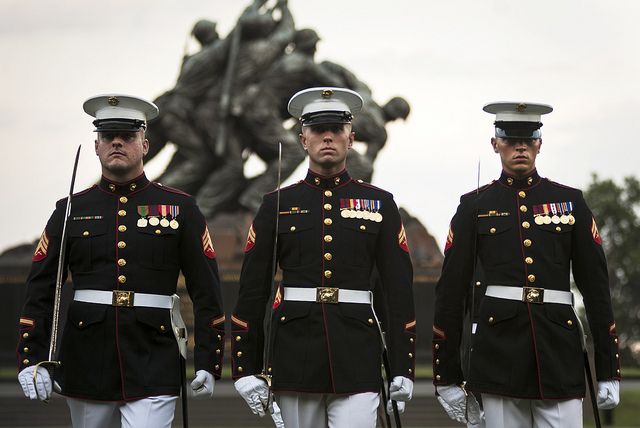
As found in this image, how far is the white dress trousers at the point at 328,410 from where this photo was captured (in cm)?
770

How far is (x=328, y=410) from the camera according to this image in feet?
25.9

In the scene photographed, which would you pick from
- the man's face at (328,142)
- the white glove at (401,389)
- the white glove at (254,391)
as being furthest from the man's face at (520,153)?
the white glove at (254,391)

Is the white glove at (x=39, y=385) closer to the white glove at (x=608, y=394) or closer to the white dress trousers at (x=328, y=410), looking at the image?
the white dress trousers at (x=328, y=410)

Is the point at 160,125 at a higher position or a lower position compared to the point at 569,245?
higher

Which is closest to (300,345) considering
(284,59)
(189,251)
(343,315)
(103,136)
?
(343,315)

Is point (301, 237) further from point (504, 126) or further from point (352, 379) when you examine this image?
point (504, 126)

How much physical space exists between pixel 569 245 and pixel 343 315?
4.94 ft

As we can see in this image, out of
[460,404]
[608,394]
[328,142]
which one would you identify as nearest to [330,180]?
[328,142]

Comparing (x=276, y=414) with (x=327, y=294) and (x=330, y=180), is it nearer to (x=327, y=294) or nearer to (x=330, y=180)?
(x=327, y=294)

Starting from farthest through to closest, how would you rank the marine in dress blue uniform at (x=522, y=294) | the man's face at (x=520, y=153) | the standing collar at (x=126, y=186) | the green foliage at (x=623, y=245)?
the green foliage at (x=623, y=245)
the man's face at (x=520, y=153)
the standing collar at (x=126, y=186)
the marine in dress blue uniform at (x=522, y=294)

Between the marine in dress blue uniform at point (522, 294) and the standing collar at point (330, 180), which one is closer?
the marine in dress blue uniform at point (522, 294)

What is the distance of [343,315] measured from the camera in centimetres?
795

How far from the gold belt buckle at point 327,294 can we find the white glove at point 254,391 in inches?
22.6

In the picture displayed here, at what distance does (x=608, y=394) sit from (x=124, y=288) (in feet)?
9.60
